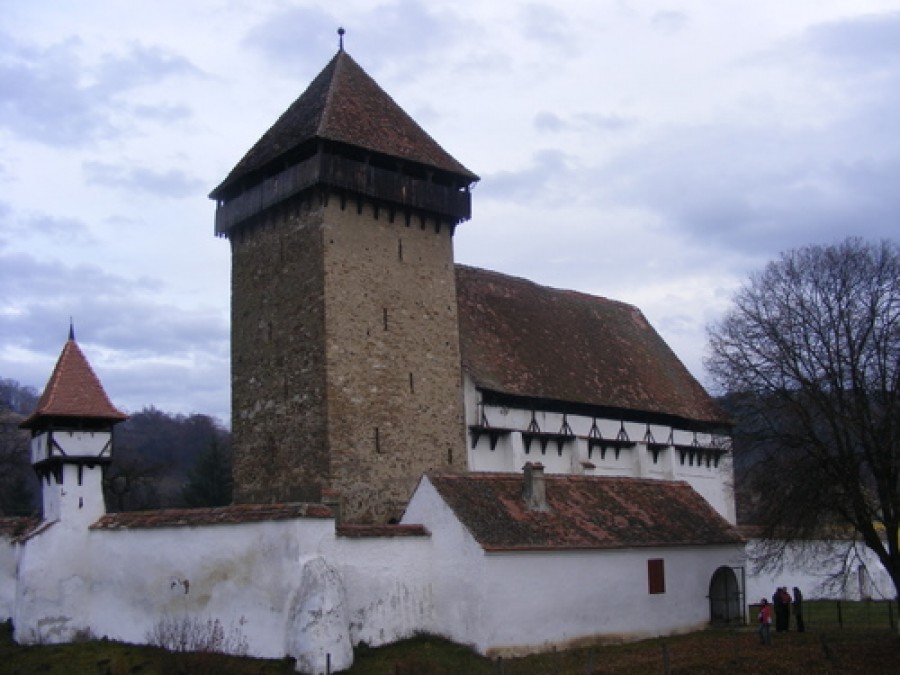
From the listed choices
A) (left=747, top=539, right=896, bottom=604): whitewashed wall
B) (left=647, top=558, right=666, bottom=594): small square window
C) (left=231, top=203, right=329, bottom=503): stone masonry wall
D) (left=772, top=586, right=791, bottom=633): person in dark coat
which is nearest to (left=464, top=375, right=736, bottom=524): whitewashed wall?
(left=747, top=539, right=896, bottom=604): whitewashed wall

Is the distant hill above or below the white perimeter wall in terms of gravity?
above

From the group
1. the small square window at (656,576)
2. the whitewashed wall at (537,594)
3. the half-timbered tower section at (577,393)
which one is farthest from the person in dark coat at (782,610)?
the half-timbered tower section at (577,393)

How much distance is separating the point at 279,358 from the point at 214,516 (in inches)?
293

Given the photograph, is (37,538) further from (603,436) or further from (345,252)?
(603,436)

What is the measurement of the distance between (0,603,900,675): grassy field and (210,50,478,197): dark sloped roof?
1383 cm

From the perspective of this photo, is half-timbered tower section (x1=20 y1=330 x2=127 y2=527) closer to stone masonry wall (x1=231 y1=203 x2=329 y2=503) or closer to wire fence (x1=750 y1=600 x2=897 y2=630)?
stone masonry wall (x1=231 y1=203 x2=329 y2=503)

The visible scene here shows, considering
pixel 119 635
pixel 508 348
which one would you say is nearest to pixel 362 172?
pixel 508 348

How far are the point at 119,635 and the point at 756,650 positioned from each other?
47.6 feet

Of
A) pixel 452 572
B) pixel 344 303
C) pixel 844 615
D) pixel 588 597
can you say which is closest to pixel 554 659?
pixel 588 597

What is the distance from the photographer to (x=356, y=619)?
22406 millimetres

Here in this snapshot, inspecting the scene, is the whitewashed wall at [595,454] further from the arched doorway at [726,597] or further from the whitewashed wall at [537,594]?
the whitewashed wall at [537,594]

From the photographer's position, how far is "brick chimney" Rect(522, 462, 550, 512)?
2564 centimetres

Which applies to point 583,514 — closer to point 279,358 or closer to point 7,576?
point 279,358

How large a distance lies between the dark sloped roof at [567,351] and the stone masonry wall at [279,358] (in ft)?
17.6
